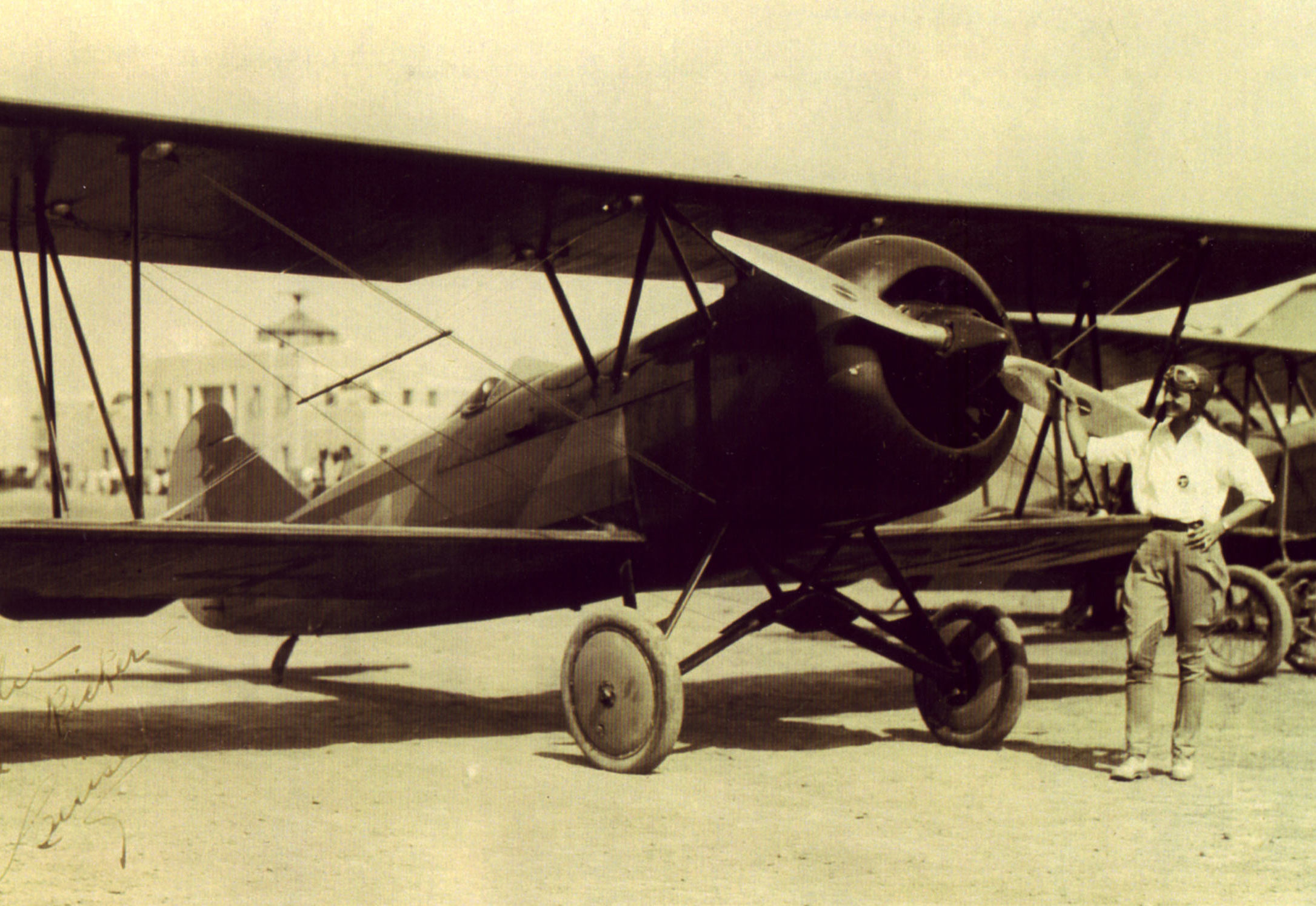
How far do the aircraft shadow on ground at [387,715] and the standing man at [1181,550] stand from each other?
161 cm

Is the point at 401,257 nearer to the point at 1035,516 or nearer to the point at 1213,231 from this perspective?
the point at 1213,231

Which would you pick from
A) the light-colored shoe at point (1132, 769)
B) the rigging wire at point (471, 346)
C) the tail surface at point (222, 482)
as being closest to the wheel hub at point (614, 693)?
the rigging wire at point (471, 346)

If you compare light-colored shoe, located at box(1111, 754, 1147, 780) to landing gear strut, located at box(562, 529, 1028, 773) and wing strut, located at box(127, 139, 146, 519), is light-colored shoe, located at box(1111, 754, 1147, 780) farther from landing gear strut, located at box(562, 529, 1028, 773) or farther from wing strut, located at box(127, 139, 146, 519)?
wing strut, located at box(127, 139, 146, 519)

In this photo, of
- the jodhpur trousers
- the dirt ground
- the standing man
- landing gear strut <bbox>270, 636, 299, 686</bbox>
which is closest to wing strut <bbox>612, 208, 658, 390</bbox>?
the dirt ground

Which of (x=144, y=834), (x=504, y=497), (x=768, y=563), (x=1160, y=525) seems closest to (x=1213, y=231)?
(x=1160, y=525)

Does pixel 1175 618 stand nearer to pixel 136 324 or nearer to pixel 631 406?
pixel 631 406

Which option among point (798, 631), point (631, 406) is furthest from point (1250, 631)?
point (631, 406)

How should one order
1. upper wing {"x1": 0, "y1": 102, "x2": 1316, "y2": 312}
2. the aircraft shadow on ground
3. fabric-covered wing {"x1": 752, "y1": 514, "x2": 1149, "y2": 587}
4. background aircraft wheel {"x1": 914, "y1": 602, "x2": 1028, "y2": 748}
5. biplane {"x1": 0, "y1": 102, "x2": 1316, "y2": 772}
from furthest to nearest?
fabric-covered wing {"x1": 752, "y1": 514, "x2": 1149, "y2": 587} < the aircraft shadow on ground < background aircraft wheel {"x1": 914, "y1": 602, "x2": 1028, "y2": 748} < upper wing {"x1": 0, "y1": 102, "x2": 1316, "y2": 312} < biplane {"x1": 0, "y1": 102, "x2": 1316, "y2": 772}

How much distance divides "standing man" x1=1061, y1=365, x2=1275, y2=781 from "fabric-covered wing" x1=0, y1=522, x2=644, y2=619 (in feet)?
7.97

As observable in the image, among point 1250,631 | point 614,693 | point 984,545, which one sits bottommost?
point 1250,631

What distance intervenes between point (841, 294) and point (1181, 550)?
1922 mm

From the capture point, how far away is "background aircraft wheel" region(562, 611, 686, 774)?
5668 millimetres

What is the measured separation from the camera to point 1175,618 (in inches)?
226
